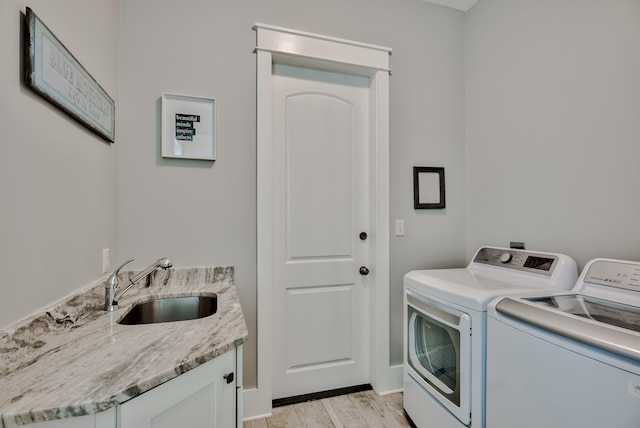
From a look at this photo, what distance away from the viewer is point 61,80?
3.45 feet

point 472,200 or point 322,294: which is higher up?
point 472,200

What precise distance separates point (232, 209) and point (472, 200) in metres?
1.76

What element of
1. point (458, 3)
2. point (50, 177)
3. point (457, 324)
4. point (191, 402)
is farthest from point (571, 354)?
point (458, 3)

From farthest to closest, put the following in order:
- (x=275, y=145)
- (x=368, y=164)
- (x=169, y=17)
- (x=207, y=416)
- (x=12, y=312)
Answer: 1. (x=368, y=164)
2. (x=275, y=145)
3. (x=169, y=17)
4. (x=207, y=416)
5. (x=12, y=312)

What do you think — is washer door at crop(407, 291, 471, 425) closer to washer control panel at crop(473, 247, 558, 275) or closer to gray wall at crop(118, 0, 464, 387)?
gray wall at crop(118, 0, 464, 387)

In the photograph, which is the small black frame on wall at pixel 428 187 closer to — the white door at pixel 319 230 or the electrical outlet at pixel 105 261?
the white door at pixel 319 230

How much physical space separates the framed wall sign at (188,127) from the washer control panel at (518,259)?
5.90 feet

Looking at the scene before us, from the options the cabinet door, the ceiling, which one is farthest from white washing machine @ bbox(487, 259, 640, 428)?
the ceiling

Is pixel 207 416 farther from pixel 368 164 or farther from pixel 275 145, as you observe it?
pixel 368 164

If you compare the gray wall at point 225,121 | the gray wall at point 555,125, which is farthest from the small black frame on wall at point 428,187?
the gray wall at point 555,125

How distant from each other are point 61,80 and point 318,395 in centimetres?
218

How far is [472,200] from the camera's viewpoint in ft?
7.52

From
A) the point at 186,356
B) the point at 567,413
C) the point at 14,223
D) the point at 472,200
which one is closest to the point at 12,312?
the point at 14,223

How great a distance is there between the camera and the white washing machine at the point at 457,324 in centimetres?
131
